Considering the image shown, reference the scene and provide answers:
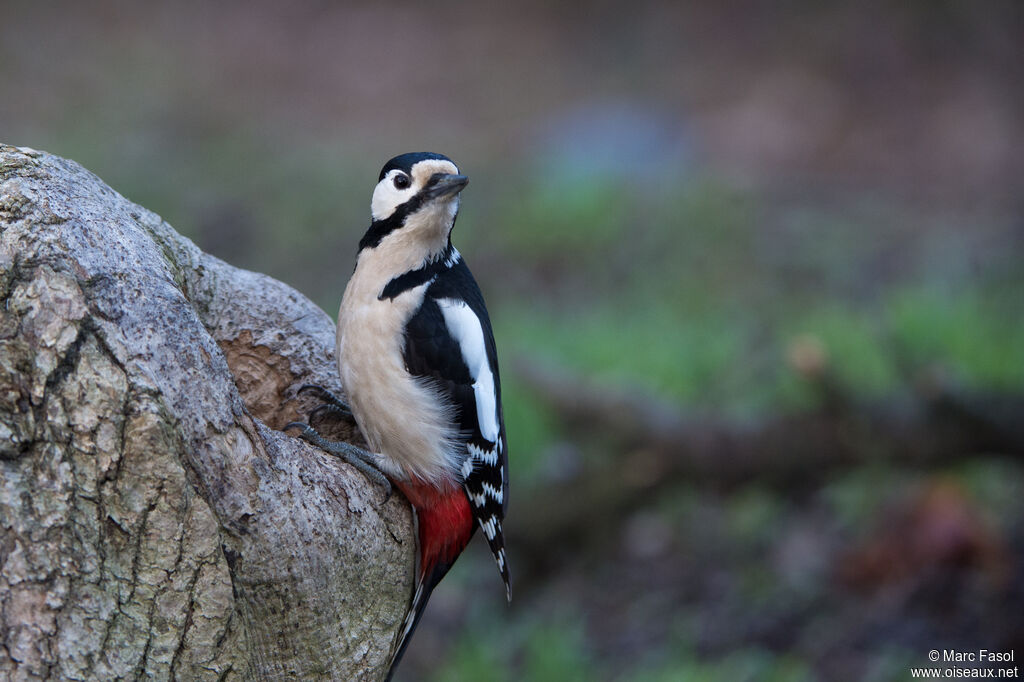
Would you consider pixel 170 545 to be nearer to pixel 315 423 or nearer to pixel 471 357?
pixel 315 423

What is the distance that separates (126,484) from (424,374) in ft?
3.11

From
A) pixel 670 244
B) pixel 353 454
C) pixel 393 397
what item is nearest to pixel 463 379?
pixel 393 397

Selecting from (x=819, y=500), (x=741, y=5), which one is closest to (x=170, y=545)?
(x=819, y=500)

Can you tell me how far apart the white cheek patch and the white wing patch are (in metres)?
0.26

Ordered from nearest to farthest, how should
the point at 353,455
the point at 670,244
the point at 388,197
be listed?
the point at 353,455
the point at 388,197
the point at 670,244

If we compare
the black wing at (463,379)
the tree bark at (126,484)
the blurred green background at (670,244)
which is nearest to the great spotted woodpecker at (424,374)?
the black wing at (463,379)

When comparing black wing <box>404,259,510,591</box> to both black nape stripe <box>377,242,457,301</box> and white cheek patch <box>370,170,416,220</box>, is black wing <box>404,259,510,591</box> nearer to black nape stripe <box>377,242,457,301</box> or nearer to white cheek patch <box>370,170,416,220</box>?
black nape stripe <box>377,242,457,301</box>

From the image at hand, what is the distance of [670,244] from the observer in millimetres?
7301

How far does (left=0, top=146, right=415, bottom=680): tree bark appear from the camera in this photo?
1694mm

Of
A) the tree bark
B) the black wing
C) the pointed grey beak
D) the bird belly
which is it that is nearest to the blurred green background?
the black wing

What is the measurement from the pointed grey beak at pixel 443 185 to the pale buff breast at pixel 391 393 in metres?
0.23

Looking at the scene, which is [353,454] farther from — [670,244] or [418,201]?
[670,244]

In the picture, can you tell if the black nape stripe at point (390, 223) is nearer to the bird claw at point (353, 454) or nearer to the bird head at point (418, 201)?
the bird head at point (418, 201)

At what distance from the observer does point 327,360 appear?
103 inches
